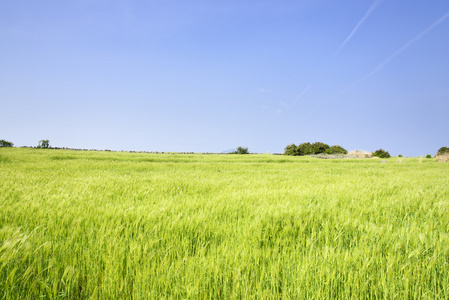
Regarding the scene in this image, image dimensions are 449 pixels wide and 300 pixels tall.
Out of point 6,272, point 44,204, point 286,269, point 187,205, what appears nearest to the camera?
point 6,272

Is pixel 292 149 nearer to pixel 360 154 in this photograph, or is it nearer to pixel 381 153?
pixel 360 154

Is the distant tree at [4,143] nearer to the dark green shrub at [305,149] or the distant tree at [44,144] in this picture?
the distant tree at [44,144]

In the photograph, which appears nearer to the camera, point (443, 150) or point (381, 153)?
point (443, 150)

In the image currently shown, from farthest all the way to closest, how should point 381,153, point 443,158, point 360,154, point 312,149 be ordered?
point 312,149 → point 360,154 → point 381,153 → point 443,158

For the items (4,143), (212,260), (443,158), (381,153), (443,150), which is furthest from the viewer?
(381,153)

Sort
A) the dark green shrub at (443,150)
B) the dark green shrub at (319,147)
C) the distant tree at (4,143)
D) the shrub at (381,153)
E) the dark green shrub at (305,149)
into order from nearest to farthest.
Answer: the dark green shrub at (443,150)
the distant tree at (4,143)
the shrub at (381,153)
the dark green shrub at (305,149)
the dark green shrub at (319,147)

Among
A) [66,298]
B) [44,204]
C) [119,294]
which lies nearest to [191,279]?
[119,294]

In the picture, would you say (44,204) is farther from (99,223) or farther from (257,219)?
(257,219)

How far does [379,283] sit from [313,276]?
419 millimetres

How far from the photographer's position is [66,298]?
1.39 metres

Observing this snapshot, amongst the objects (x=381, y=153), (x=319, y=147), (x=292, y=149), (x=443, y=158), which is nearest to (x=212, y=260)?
(x=443, y=158)

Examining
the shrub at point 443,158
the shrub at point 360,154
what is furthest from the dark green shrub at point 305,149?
the shrub at point 443,158

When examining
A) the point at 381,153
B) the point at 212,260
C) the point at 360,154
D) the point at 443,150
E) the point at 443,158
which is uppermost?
the point at 443,150

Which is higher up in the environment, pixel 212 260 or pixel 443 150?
pixel 443 150
